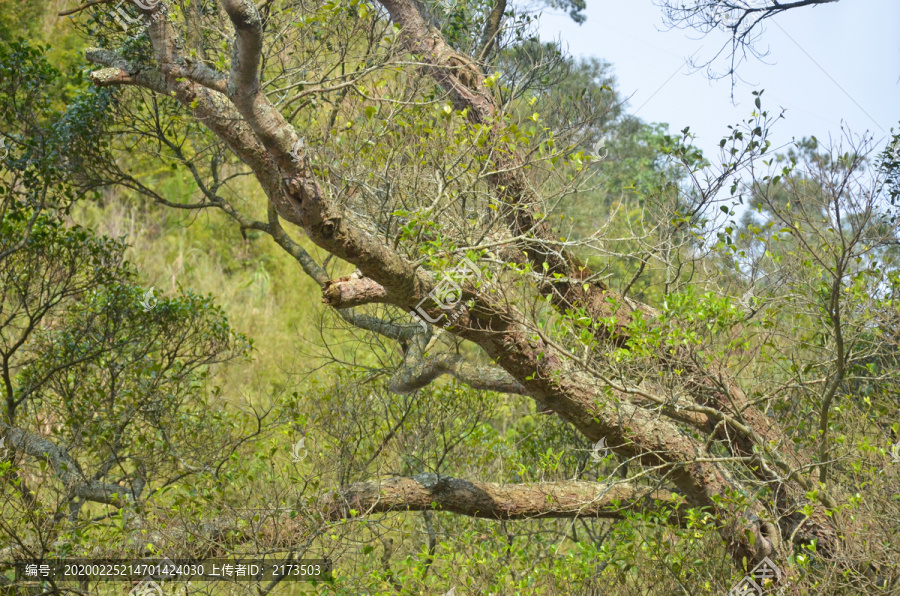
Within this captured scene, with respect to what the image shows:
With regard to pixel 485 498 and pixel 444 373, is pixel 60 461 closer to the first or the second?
pixel 444 373

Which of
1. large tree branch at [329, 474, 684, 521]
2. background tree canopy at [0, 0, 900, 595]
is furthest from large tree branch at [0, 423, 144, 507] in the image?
large tree branch at [329, 474, 684, 521]

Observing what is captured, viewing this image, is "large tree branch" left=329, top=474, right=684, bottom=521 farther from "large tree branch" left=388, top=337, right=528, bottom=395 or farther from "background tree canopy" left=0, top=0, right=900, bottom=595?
"large tree branch" left=388, top=337, right=528, bottom=395

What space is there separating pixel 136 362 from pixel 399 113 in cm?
280

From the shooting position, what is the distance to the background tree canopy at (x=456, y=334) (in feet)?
13.0

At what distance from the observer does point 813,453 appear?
4781 mm

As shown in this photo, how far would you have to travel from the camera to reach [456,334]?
172 inches

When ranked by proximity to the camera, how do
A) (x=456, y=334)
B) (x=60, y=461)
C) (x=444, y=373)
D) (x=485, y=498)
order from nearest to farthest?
(x=456, y=334)
(x=60, y=461)
(x=485, y=498)
(x=444, y=373)

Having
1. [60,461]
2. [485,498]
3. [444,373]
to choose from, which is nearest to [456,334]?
[444,373]

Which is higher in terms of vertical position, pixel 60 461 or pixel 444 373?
pixel 444 373

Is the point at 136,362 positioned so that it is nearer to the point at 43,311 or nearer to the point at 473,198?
the point at 43,311

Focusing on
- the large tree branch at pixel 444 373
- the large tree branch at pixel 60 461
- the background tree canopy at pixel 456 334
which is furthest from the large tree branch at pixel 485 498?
the large tree branch at pixel 60 461

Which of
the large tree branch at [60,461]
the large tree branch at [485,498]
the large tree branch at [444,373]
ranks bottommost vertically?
the large tree branch at [485,498]

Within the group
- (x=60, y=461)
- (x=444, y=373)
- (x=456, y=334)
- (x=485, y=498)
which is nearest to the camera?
(x=456, y=334)

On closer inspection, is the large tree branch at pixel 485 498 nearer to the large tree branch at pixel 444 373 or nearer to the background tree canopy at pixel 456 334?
the background tree canopy at pixel 456 334
